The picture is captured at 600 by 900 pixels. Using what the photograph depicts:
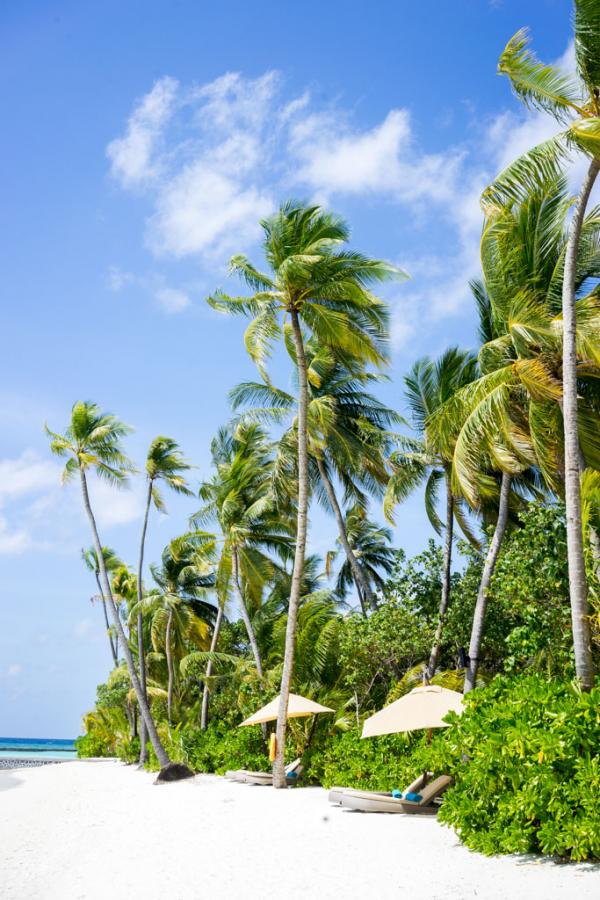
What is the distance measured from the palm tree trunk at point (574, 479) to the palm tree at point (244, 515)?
15.6 metres

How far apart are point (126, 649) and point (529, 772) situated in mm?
18330

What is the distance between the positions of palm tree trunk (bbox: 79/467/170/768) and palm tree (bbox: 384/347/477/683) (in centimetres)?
897

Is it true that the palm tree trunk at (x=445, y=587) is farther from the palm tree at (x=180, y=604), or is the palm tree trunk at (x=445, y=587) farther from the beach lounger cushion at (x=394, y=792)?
the palm tree at (x=180, y=604)

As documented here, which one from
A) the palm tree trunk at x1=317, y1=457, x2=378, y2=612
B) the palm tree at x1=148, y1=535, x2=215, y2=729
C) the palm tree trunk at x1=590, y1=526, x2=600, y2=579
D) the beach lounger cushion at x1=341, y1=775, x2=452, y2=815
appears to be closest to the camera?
the beach lounger cushion at x1=341, y1=775, x2=452, y2=815

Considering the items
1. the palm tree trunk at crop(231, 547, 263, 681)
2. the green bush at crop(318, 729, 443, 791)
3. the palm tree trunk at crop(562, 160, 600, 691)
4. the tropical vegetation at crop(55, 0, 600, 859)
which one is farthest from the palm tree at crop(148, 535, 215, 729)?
the palm tree trunk at crop(562, 160, 600, 691)

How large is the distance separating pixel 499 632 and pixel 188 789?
26.5 feet

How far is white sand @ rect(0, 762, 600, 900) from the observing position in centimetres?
686

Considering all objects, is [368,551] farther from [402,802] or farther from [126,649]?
[402,802]

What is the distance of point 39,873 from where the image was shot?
8.79 metres

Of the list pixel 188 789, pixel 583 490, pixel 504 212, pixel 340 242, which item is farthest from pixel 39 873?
pixel 340 242

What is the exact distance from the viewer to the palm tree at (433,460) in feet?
62.3

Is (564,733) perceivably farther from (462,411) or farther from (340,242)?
(340,242)

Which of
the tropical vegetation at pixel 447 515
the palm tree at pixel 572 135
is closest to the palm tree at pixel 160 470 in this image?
the tropical vegetation at pixel 447 515

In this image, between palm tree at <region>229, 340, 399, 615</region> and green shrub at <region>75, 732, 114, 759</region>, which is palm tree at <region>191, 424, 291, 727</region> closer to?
palm tree at <region>229, 340, 399, 615</region>
